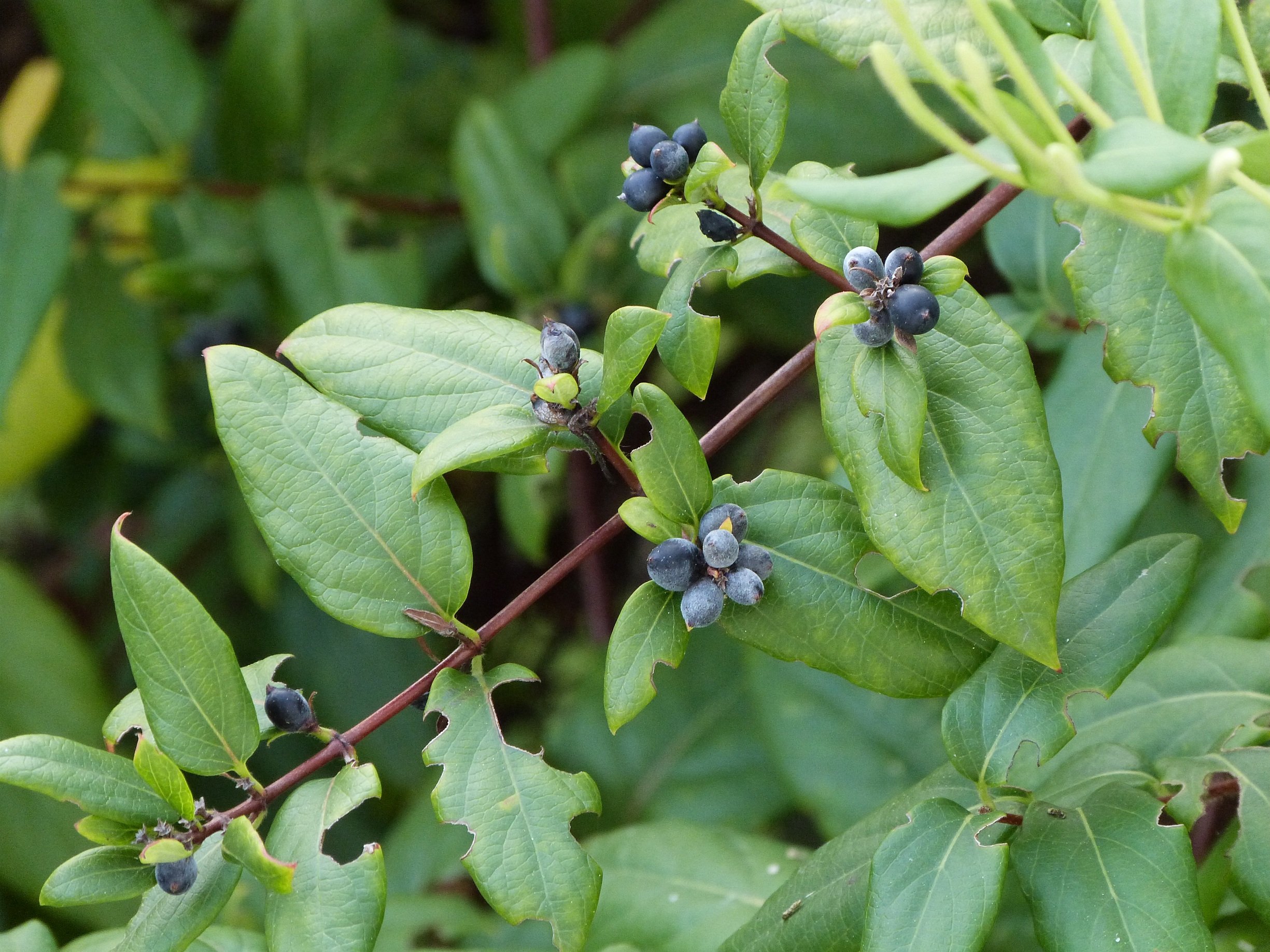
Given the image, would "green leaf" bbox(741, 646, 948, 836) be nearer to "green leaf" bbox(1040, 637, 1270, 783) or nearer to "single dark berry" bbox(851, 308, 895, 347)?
"green leaf" bbox(1040, 637, 1270, 783)

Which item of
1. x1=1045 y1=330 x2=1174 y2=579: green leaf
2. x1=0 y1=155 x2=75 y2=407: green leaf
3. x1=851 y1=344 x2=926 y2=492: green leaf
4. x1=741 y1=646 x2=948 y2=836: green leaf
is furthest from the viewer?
x1=0 y1=155 x2=75 y2=407: green leaf

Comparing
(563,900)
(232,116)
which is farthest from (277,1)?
(563,900)

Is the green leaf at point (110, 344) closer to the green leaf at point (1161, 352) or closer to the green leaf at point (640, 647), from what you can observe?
the green leaf at point (640, 647)

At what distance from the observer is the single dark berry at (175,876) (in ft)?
2.36

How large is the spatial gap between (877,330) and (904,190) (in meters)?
0.15

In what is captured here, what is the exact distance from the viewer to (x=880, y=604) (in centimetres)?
74

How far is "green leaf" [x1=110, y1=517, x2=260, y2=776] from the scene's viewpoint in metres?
0.73

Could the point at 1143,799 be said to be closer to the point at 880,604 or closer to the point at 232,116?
the point at 880,604

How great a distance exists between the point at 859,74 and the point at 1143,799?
1252 mm

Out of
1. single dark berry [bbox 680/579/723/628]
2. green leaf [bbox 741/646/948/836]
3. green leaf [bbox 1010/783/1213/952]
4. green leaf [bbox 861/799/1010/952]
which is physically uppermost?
single dark berry [bbox 680/579/723/628]

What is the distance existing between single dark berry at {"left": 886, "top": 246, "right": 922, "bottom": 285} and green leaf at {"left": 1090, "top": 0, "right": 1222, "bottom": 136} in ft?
0.41

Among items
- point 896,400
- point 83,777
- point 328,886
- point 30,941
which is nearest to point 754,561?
point 896,400

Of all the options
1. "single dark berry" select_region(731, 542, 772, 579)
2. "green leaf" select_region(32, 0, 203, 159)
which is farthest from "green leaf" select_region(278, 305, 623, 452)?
"green leaf" select_region(32, 0, 203, 159)

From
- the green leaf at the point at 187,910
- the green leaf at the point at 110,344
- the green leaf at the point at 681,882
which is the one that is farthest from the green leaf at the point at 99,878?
the green leaf at the point at 110,344
